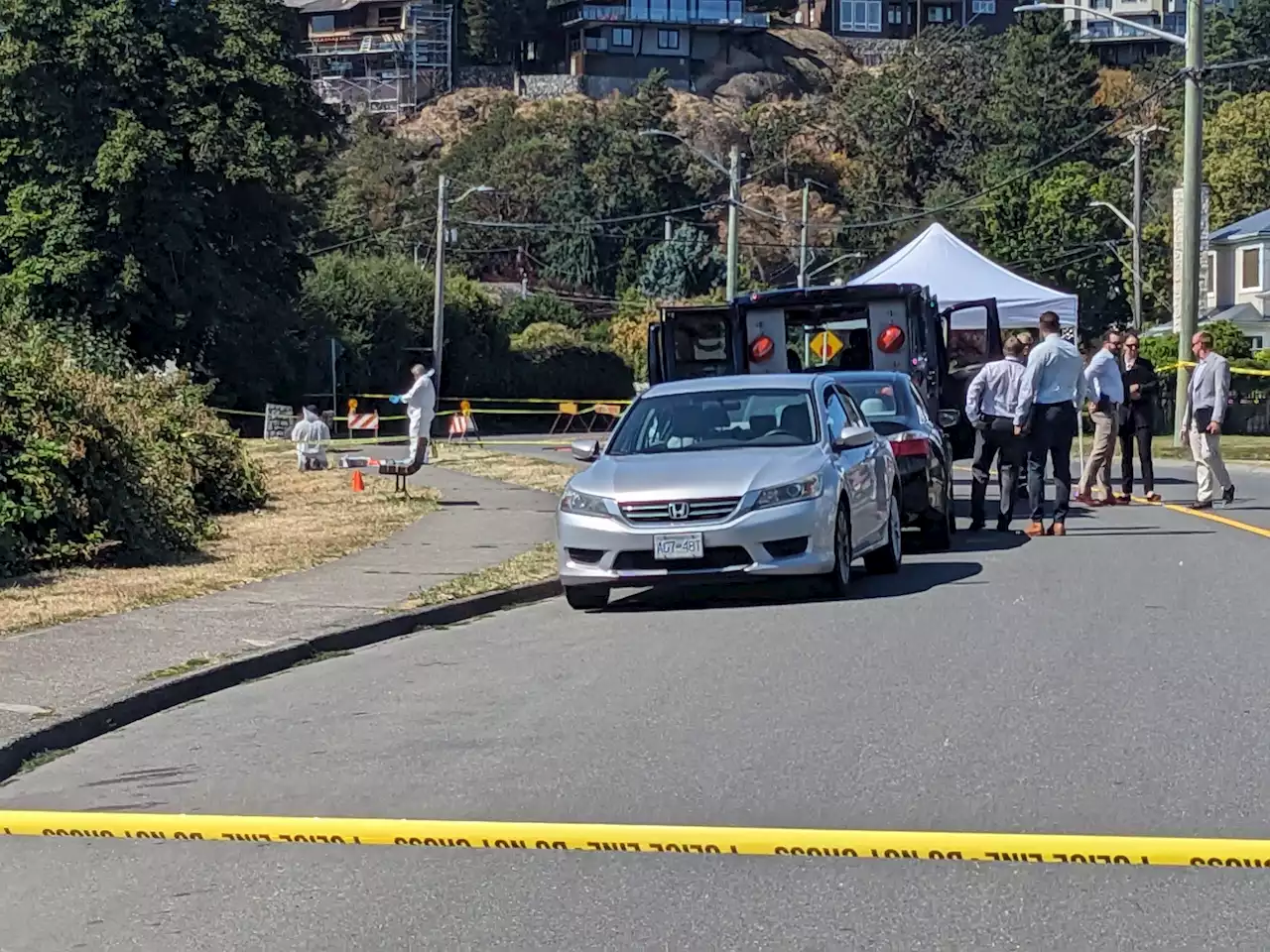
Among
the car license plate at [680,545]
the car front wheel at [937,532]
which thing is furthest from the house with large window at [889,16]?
the car license plate at [680,545]

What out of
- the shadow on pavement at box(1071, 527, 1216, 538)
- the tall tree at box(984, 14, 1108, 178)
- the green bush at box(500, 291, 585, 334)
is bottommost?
the shadow on pavement at box(1071, 527, 1216, 538)

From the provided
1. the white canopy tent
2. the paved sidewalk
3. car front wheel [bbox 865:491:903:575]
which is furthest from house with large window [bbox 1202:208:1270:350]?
car front wheel [bbox 865:491:903:575]

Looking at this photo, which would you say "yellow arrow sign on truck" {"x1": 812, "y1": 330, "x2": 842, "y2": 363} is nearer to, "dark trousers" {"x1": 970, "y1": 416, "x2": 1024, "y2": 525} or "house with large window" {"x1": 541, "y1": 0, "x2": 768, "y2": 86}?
"dark trousers" {"x1": 970, "y1": 416, "x2": 1024, "y2": 525}

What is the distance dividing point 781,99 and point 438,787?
13818 centimetres

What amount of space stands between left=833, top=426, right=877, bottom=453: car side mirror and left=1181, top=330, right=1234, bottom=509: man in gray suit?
274 inches

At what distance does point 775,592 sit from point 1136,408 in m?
9.08

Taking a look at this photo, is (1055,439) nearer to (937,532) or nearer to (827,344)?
(937,532)

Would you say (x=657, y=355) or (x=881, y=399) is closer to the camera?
→ (x=881, y=399)

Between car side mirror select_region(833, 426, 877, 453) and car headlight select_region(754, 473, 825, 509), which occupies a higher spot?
car side mirror select_region(833, 426, 877, 453)

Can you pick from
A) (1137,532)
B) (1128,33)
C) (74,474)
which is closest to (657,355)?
(1137,532)

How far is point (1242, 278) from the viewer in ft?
227

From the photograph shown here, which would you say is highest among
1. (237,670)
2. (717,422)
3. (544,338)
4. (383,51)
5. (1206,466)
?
(383,51)

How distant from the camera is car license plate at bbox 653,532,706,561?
12.7 m

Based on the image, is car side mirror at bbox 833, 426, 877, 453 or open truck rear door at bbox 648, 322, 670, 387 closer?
car side mirror at bbox 833, 426, 877, 453
